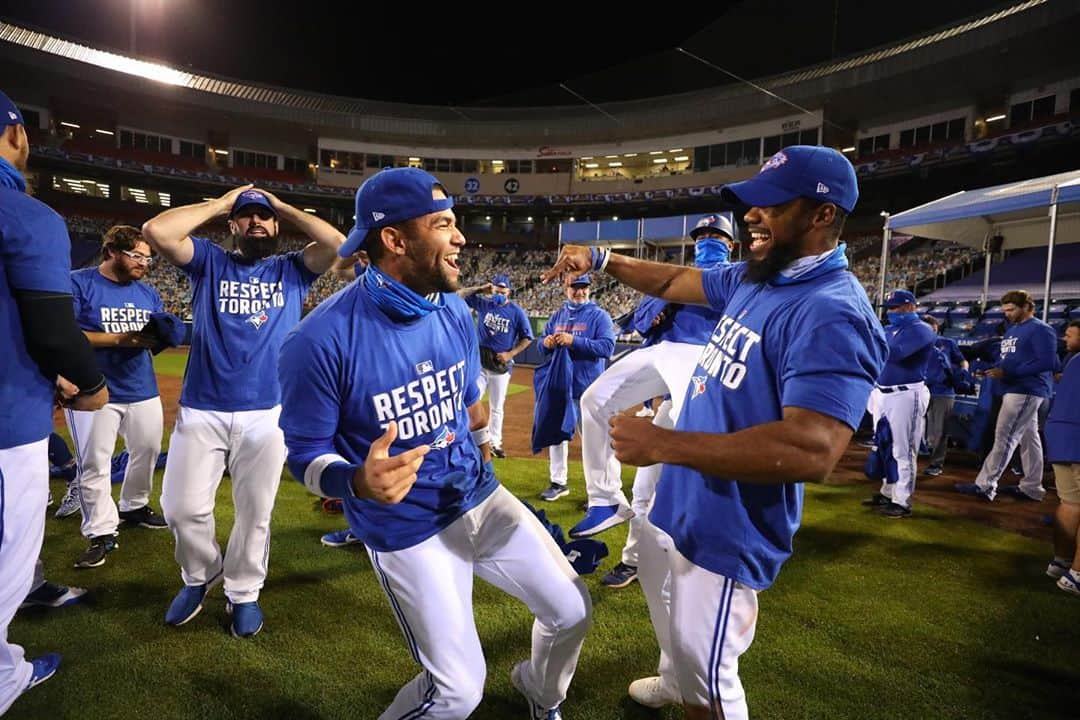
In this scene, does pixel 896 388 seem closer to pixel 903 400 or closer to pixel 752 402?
pixel 903 400

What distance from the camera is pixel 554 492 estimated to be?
20.6ft

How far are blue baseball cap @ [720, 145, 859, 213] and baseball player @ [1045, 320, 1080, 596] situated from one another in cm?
396

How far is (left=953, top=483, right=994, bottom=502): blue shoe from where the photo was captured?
683 centimetres

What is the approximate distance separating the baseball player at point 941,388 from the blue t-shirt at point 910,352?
2.48 metres

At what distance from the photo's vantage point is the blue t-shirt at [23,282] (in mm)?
2039

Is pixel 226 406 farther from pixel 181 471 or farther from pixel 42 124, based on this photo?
pixel 42 124

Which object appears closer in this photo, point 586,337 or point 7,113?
point 7,113

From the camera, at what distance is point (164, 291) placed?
3086 cm

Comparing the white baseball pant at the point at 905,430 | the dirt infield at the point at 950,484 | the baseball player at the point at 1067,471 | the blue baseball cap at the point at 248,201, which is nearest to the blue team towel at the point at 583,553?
the blue baseball cap at the point at 248,201

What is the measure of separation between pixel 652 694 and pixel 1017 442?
672 centimetres

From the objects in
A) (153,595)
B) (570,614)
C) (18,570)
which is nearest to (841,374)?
(570,614)

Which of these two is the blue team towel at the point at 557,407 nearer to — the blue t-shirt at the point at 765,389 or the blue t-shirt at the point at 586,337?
the blue t-shirt at the point at 586,337

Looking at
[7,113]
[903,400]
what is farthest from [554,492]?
[7,113]

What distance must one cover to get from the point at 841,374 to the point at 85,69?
145ft
